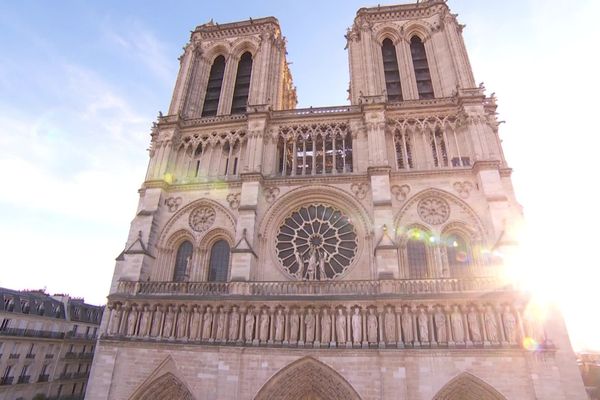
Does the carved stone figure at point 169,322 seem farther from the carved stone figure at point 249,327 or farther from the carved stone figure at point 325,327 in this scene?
the carved stone figure at point 325,327

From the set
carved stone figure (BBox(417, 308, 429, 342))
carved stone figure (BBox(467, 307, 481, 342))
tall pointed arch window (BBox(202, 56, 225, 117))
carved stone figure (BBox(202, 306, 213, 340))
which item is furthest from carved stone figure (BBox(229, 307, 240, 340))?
tall pointed arch window (BBox(202, 56, 225, 117))

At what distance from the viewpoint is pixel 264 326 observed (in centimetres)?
1392


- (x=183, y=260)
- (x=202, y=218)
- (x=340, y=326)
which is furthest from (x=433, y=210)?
(x=183, y=260)

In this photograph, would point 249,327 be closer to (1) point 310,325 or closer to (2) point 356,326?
(1) point 310,325

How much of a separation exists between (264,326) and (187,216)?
730cm

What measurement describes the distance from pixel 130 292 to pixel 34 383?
14.9m

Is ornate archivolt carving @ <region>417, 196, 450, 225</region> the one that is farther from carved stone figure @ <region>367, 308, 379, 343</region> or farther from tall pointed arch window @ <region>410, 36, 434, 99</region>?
tall pointed arch window @ <region>410, 36, 434, 99</region>

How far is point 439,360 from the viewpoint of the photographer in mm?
12570

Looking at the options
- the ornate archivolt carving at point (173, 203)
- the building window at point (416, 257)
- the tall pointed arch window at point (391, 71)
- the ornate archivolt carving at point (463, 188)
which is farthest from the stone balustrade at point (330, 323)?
the tall pointed arch window at point (391, 71)

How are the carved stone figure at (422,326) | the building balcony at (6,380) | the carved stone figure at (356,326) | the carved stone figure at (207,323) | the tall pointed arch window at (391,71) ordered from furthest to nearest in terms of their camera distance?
the tall pointed arch window at (391,71)
the building balcony at (6,380)
the carved stone figure at (207,323)
the carved stone figure at (356,326)
the carved stone figure at (422,326)

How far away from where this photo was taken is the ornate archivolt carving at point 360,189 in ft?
55.7

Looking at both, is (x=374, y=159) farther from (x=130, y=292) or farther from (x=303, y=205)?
(x=130, y=292)

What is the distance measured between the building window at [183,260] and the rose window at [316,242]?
4551 mm

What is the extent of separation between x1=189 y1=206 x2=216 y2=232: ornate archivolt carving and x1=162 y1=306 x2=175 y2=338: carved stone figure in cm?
426
